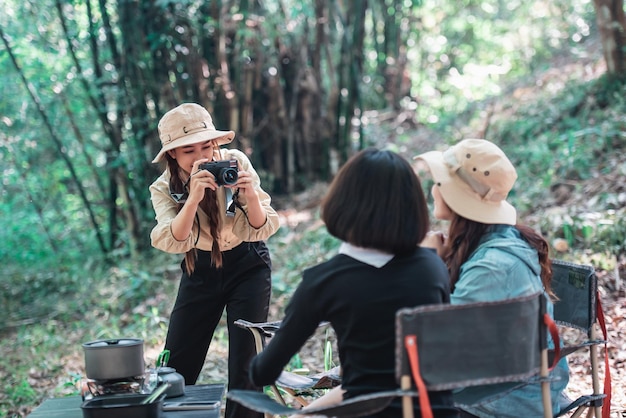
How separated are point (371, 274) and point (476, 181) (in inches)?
23.9

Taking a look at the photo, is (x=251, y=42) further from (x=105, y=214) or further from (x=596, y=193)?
(x=596, y=193)

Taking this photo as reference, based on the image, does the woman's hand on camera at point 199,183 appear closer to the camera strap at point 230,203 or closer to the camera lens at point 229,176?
the camera lens at point 229,176

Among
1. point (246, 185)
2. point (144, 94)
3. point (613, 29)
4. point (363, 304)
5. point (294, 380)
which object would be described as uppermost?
point (613, 29)

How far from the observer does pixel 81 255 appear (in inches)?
328

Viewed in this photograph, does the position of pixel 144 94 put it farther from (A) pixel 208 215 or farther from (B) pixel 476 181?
(B) pixel 476 181

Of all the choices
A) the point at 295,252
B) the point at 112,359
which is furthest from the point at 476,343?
the point at 295,252

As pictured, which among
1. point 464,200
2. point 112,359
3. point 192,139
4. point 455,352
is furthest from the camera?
point 192,139

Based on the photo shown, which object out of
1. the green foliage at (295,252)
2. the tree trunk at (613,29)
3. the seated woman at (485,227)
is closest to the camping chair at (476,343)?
the seated woman at (485,227)

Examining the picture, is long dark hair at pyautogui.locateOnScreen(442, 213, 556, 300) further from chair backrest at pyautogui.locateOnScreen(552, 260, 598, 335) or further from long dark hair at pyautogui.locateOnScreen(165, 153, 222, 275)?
long dark hair at pyautogui.locateOnScreen(165, 153, 222, 275)

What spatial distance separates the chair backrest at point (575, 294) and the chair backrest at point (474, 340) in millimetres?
541

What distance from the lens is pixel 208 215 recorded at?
2963 millimetres

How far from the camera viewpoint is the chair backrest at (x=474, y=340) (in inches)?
72.1

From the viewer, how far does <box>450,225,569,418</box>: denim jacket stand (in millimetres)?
2246

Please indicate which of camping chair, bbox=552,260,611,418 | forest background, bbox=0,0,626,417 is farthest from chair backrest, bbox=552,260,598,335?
forest background, bbox=0,0,626,417
